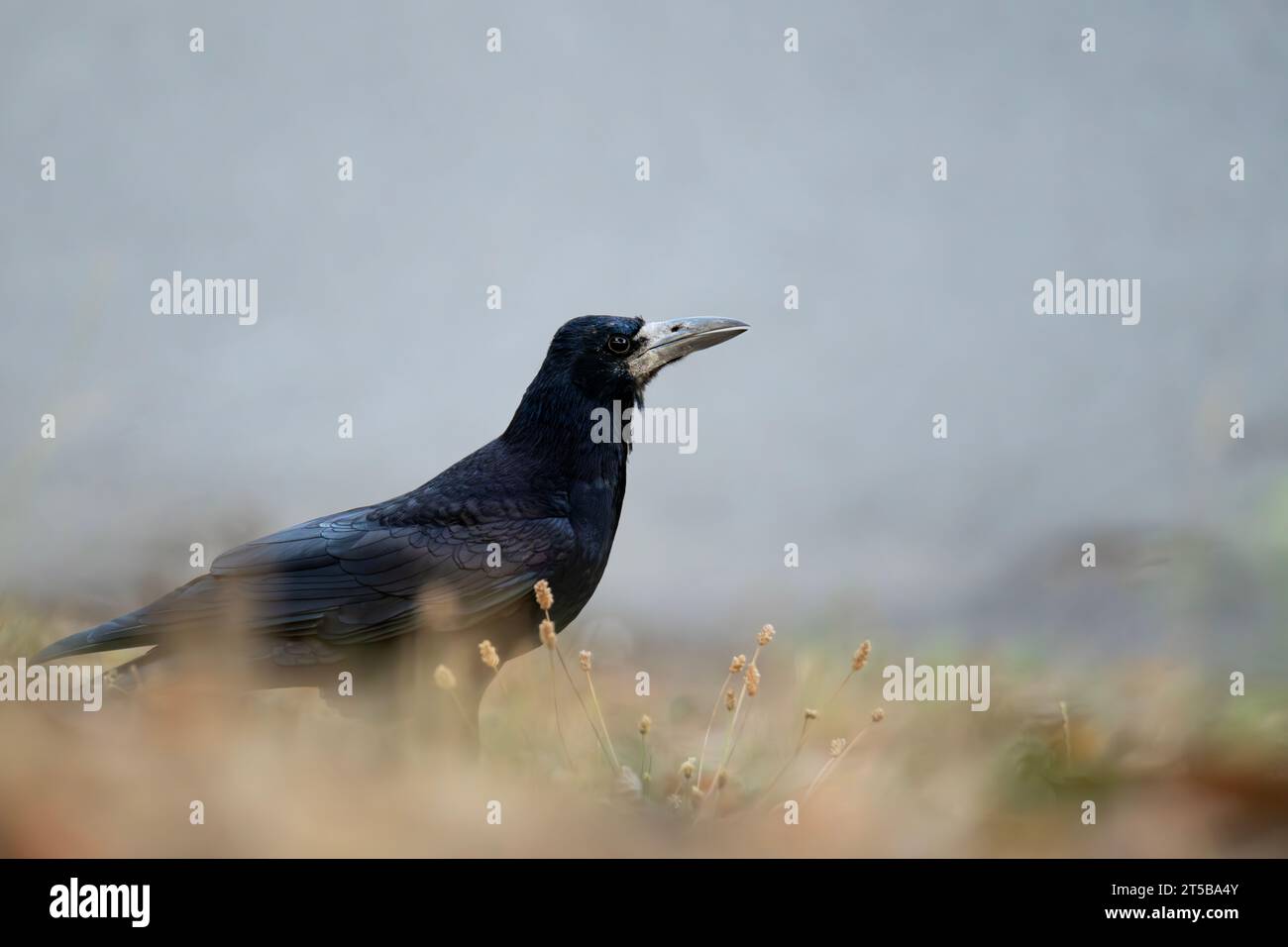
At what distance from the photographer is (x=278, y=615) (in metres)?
3.90

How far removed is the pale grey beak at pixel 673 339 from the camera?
446cm

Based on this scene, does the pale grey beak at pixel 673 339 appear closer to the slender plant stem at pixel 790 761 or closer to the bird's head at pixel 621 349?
the bird's head at pixel 621 349

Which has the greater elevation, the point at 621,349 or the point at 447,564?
the point at 621,349

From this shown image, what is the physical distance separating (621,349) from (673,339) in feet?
0.68

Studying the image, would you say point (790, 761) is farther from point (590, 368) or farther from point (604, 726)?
point (590, 368)

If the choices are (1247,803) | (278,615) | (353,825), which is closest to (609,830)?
(353,825)

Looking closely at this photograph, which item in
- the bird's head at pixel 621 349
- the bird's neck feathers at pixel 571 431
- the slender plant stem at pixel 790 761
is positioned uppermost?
the bird's head at pixel 621 349

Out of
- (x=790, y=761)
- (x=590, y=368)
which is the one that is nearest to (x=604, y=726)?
(x=790, y=761)

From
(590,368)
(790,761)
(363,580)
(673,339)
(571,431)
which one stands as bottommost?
(790,761)

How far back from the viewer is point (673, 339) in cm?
446

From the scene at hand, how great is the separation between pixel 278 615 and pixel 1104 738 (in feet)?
9.24

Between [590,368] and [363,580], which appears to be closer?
[363,580]

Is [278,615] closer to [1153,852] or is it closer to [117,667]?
[117,667]

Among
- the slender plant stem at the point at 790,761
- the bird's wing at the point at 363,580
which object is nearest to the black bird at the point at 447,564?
the bird's wing at the point at 363,580
